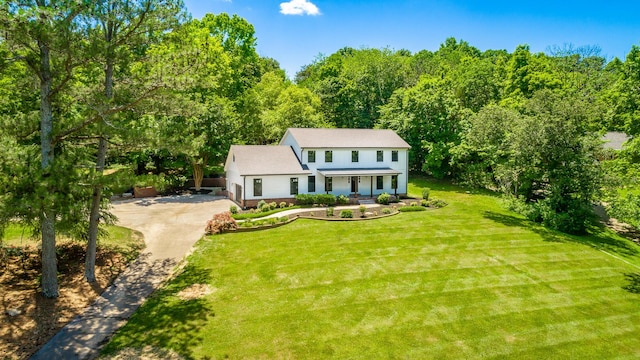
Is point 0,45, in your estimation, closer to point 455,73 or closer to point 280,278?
point 280,278

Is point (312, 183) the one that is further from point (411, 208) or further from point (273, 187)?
point (411, 208)

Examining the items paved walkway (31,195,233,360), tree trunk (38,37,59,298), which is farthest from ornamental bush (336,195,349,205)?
tree trunk (38,37,59,298)

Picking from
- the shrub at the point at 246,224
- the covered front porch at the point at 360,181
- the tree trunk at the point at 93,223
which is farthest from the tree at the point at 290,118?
the tree trunk at the point at 93,223

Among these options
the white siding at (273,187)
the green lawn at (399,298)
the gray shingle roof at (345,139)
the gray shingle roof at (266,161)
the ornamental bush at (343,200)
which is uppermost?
the gray shingle roof at (345,139)

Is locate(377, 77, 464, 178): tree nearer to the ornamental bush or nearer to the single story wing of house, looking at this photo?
the single story wing of house

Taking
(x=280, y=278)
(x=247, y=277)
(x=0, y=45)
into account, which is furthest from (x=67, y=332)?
(x=0, y=45)

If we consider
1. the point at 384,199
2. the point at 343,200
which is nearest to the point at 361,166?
the point at 384,199

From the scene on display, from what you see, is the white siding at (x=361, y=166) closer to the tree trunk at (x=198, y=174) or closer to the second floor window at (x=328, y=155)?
the second floor window at (x=328, y=155)

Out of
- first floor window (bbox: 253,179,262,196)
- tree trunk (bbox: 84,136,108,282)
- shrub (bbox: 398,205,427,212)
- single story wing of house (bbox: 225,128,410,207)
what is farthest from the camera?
single story wing of house (bbox: 225,128,410,207)

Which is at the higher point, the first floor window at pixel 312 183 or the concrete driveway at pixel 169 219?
the first floor window at pixel 312 183
